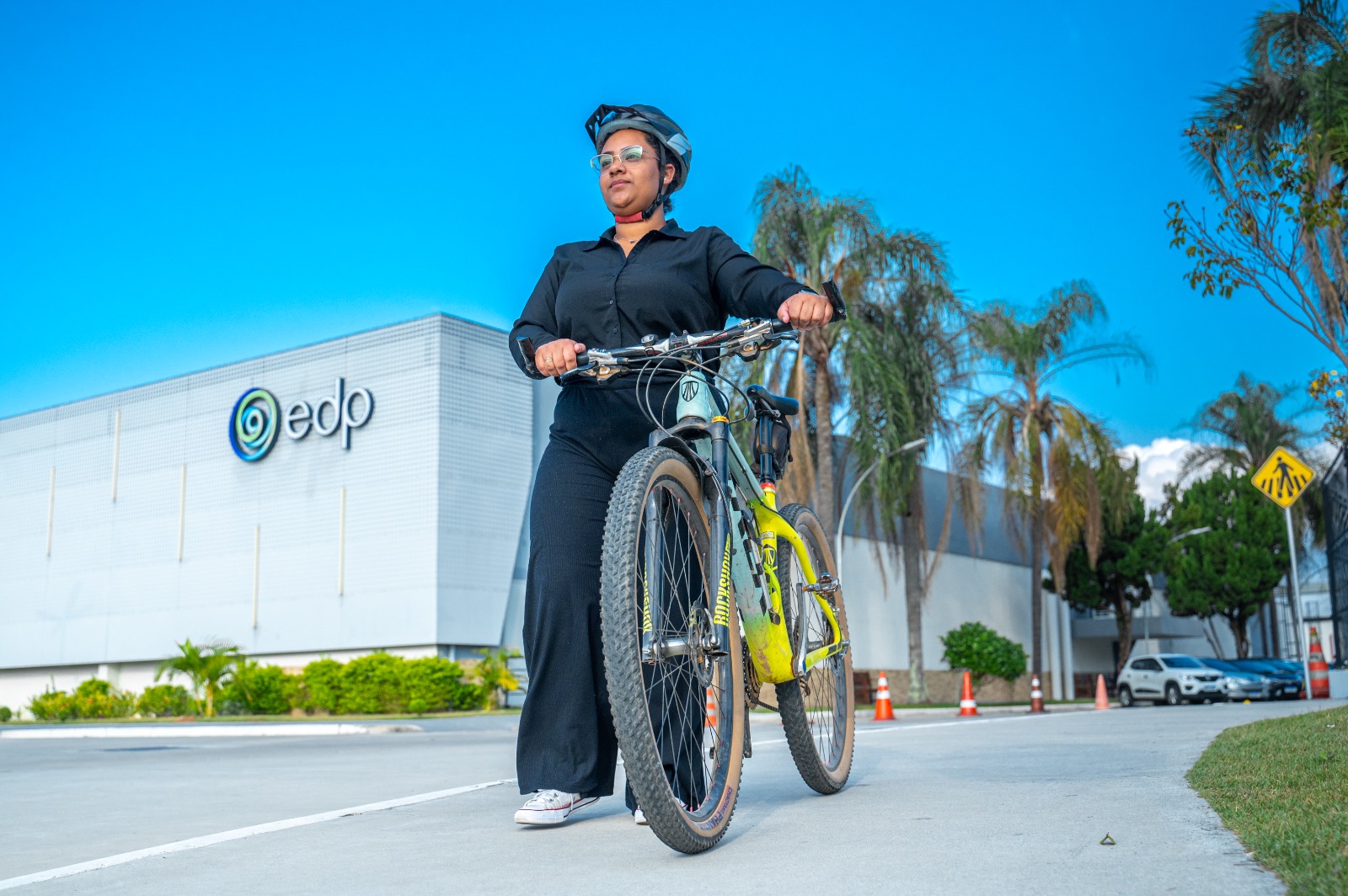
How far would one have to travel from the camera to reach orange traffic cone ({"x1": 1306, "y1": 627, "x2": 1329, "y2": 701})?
2147cm

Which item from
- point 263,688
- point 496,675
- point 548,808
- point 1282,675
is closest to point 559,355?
point 548,808

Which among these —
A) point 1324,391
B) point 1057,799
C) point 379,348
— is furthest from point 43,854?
point 379,348

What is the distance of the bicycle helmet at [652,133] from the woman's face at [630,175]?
0.02 meters

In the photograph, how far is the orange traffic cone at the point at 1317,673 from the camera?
21.5 meters

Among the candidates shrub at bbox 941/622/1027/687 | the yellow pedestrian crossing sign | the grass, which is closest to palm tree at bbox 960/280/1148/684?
shrub at bbox 941/622/1027/687

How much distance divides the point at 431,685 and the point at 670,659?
81.1 ft

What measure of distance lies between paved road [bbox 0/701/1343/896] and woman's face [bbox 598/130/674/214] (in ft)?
6.37

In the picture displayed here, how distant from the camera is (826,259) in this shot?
25625mm

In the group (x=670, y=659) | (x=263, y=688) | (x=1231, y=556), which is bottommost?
(x=263, y=688)

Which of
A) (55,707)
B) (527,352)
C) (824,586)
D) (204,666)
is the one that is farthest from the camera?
(55,707)

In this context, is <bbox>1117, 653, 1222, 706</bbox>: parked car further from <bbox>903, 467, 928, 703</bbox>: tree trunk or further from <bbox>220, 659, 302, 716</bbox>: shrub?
<bbox>220, 659, 302, 716</bbox>: shrub

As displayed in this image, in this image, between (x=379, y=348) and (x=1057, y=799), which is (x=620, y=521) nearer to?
(x=1057, y=799)

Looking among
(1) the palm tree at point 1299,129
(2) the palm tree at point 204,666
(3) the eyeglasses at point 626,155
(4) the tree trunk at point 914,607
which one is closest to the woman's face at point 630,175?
(3) the eyeglasses at point 626,155

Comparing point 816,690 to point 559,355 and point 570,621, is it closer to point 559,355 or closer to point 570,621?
point 570,621
